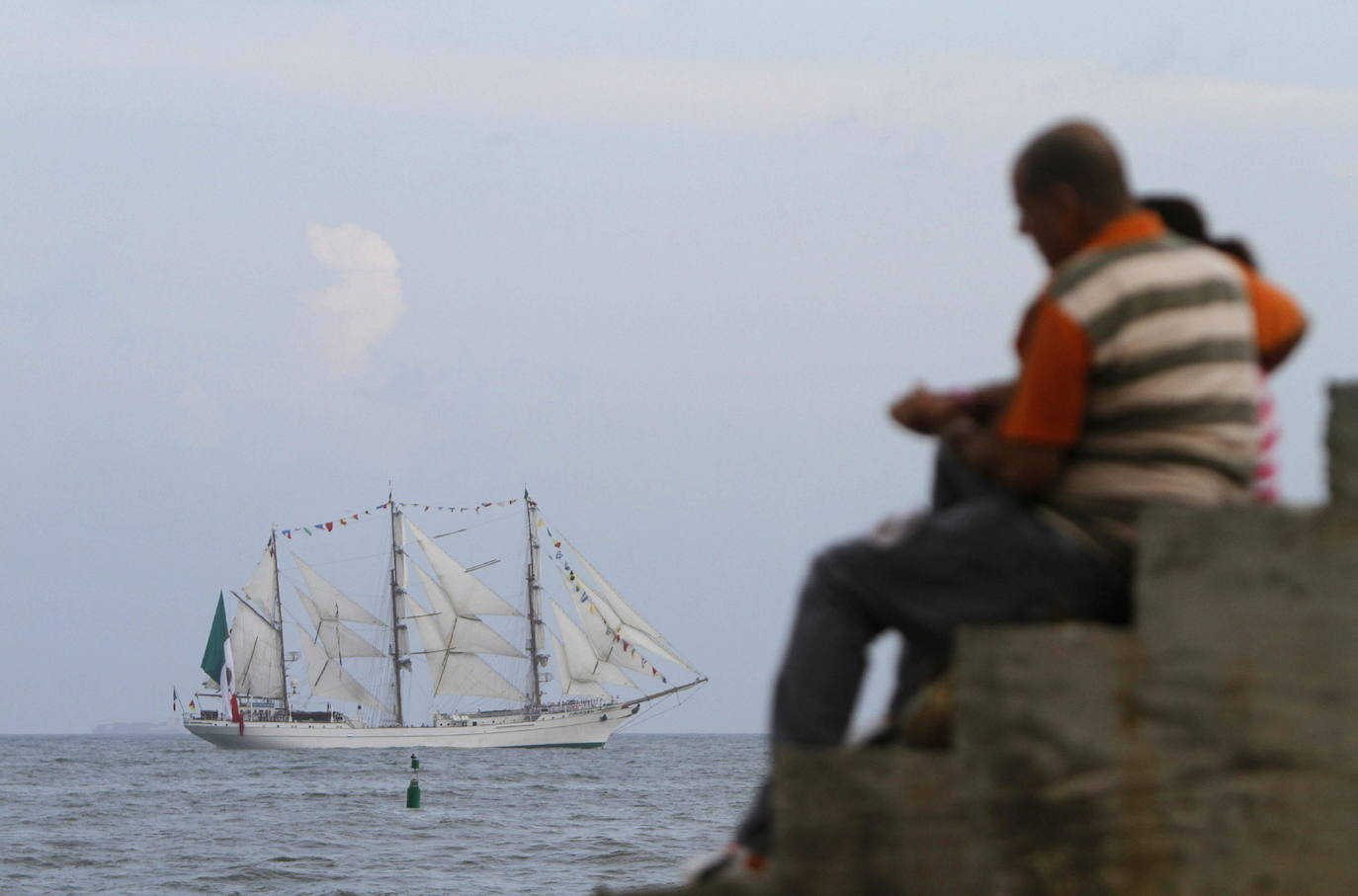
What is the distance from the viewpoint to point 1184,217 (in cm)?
261

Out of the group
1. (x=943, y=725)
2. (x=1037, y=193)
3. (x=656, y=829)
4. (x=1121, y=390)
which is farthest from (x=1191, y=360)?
(x=656, y=829)

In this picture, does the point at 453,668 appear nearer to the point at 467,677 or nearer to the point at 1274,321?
the point at 467,677

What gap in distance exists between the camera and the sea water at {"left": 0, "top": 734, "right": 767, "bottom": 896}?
2308cm

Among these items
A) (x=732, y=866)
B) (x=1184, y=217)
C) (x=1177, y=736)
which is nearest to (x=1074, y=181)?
(x=1184, y=217)

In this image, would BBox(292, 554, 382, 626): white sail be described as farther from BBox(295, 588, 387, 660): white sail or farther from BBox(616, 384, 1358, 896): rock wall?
BBox(616, 384, 1358, 896): rock wall

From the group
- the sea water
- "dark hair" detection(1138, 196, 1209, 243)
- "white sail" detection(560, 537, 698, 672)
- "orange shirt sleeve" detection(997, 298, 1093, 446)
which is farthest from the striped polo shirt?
"white sail" detection(560, 537, 698, 672)

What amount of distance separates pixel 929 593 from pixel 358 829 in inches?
1249

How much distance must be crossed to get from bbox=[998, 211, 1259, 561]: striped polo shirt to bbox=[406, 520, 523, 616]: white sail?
70.6 meters

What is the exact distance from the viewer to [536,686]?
2982 inches

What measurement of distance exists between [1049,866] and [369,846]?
27364 millimetres

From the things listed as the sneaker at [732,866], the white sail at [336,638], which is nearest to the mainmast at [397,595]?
the white sail at [336,638]

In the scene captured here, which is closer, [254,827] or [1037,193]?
[1037,193]

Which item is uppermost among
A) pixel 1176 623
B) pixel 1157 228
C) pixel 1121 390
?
pixel 1157 228

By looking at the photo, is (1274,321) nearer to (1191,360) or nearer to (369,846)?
(1191,360)
